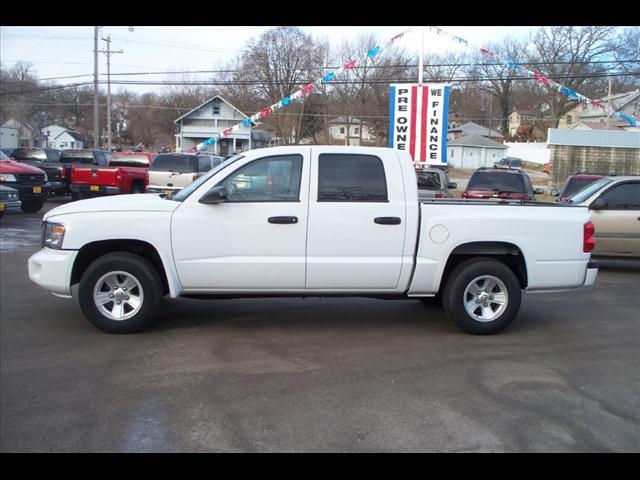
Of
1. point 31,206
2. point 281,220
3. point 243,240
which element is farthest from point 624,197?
point 31,206

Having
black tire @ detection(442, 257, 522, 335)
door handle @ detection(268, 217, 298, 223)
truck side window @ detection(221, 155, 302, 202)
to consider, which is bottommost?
black tire @ detection(442, 257, 522, 335)

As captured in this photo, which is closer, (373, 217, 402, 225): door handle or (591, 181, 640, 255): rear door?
(373, 217, 402, 225): door handle

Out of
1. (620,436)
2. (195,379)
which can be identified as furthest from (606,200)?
(195,379)

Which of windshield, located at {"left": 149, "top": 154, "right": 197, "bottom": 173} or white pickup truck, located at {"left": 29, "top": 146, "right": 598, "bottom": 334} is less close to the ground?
windshield, located at {"left": 149, "top": 154, "right": 197, "bottom": 173}

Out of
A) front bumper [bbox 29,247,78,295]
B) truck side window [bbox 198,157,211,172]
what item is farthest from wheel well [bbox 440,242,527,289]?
truck side window [bbox 198,157,211,172]

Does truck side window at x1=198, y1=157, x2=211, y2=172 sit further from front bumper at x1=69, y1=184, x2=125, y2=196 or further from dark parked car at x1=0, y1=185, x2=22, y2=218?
dark parked car at x1=0, y1=185, x2=22, y2=218

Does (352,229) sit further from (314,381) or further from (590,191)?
(590,191)

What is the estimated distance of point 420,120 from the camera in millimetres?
14289

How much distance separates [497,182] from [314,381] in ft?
32.8

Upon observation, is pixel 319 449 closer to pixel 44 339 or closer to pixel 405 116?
pixel 44 339

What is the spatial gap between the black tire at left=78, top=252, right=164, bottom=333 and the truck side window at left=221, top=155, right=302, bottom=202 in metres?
1.15

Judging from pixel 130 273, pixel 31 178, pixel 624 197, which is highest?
pixel 31 178

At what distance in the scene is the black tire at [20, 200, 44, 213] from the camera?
17.7m

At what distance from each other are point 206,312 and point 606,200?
739cm
